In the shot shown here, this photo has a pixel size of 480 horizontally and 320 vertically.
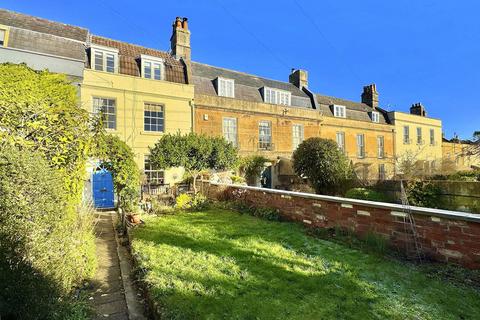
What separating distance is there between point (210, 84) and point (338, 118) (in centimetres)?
1341

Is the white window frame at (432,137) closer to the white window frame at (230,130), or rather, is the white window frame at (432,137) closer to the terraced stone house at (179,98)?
the terraced stone house at (179,98)

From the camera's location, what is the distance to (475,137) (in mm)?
3967

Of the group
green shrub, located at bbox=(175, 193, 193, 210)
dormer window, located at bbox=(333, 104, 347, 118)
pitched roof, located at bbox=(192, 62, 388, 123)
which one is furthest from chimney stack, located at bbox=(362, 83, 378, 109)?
green shrub, located at bbox=(175, 193, 193, 210)

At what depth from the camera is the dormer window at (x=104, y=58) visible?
611 inches

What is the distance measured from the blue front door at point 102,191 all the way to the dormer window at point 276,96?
1329 cm

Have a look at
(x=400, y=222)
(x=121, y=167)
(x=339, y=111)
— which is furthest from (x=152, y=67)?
(x=339, y=111)

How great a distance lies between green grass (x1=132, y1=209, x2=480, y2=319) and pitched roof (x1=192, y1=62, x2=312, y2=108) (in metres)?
15.2

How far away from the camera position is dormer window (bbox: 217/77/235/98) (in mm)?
20120

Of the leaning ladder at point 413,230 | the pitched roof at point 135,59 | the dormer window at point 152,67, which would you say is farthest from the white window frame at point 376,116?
the leaning ladder at point 413,230

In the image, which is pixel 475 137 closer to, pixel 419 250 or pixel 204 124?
pixel 419 250

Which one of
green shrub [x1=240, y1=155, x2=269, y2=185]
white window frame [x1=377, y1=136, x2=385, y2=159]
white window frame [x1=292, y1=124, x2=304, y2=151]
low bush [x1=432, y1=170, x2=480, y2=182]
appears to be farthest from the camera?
white window frame [x1=377, y1=136, x2=385, y2=159]

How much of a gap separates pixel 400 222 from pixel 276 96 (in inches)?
747

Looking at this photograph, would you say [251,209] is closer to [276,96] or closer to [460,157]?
[460,157]

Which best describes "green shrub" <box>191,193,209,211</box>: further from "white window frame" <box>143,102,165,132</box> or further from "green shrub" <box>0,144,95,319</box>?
"white window frame" <box>143,102,165,132</box>
